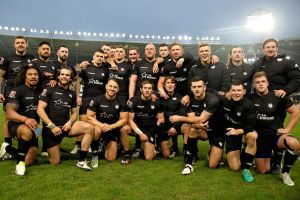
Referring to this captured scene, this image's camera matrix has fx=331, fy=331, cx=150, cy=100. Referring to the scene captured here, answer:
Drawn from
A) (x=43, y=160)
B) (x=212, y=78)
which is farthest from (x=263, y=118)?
(x=43, y=160)

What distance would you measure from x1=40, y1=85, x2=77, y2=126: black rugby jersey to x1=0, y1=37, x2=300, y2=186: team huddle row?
0.02m

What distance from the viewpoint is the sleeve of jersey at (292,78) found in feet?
21.4

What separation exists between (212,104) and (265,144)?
1.25m

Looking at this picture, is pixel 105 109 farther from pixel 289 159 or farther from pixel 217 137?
pixel 289 159

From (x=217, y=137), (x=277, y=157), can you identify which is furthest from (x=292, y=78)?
A: (x=217, y=137)

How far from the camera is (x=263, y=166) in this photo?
6.31m

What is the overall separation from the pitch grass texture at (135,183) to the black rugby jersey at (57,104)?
2.96 ft

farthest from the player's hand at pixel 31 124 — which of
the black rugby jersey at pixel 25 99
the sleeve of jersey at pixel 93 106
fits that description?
the sleeve of jersey at pixel 93 106

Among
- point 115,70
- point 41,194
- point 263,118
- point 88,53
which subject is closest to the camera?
point 41,194

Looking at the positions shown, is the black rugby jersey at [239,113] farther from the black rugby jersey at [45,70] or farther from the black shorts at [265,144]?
the black rugby jersey at [45,70]

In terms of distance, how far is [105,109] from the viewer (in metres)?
7.05

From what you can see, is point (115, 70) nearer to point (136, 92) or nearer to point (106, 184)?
point (136, 92)

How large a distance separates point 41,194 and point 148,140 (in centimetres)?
305

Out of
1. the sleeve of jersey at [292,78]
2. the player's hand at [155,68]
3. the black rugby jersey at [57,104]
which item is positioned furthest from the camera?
the player's hand at [155,68]
